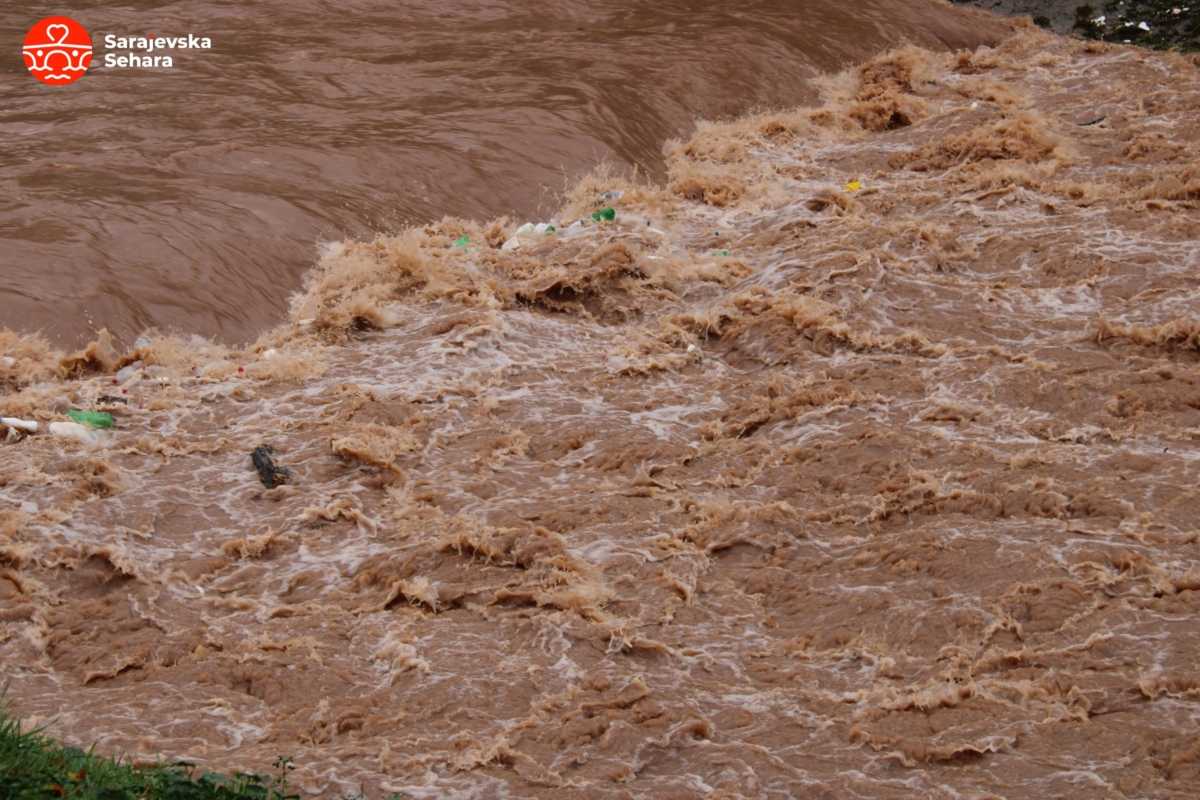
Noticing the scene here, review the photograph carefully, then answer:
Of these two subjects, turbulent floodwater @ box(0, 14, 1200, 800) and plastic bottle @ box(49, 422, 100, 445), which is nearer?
turbulent floodwater @ box(0, 14, 1200, 800)

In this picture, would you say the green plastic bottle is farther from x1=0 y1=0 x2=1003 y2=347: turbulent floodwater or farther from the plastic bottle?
x1=0 y1=0 x2=1003 y2=347: turbulent floodwater

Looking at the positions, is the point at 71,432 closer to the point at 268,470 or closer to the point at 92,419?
the point at 92,419

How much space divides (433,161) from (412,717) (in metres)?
7.42

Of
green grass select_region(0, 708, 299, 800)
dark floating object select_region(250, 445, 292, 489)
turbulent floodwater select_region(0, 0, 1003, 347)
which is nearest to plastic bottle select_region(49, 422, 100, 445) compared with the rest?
dark floating object select_region(250, 445, 292, 489)

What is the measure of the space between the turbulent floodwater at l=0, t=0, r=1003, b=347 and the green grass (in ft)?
18.0

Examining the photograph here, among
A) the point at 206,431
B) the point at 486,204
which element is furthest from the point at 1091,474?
the point at 486,204

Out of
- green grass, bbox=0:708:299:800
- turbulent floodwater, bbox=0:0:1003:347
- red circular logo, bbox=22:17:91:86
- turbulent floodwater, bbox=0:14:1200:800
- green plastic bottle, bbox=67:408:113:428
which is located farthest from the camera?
red circular logo, bbox=22:17:91:86

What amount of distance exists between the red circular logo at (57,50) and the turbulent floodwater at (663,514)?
4455mm

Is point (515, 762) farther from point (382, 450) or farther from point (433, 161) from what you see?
point (433, 161)

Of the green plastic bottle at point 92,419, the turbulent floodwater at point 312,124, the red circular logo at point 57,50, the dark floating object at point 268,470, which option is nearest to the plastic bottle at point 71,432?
the green plastic bottle at point 92,419

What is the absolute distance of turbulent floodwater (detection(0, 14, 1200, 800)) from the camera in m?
5.99

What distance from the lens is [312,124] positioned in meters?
13.0

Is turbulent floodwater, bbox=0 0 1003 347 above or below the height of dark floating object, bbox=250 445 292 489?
above

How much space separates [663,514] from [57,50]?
9.46 metres
